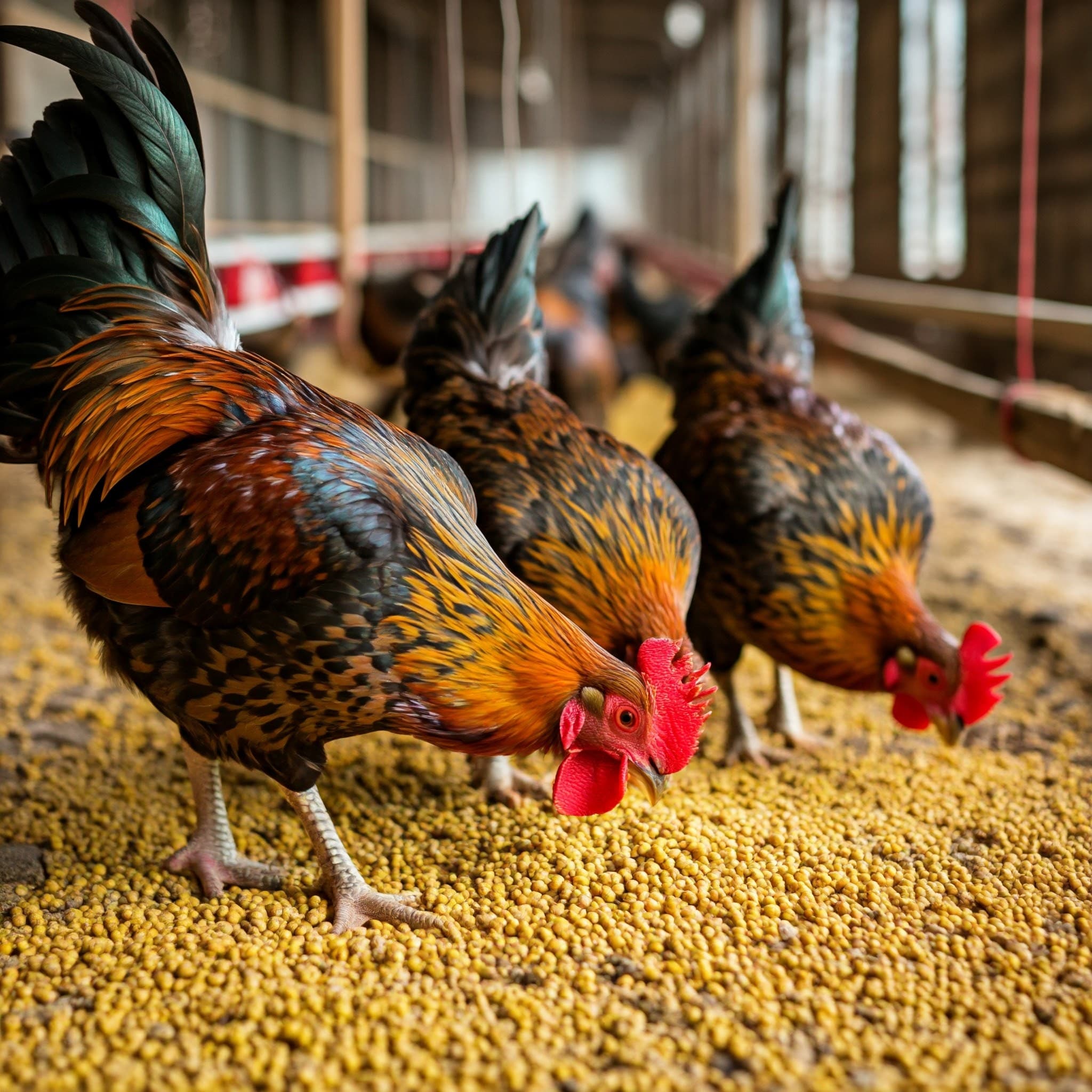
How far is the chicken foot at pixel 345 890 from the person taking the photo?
6.61 feet

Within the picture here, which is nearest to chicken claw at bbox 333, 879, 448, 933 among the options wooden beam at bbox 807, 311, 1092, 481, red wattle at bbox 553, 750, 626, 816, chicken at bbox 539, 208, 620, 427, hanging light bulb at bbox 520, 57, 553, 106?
red wattle at bbox 553, 750, 626, 816

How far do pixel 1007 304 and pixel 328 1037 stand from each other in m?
4.23

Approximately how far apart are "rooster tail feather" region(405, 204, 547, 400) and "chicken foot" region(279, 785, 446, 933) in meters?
1.25

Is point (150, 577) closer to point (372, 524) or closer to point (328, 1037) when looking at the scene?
point (372, 524)

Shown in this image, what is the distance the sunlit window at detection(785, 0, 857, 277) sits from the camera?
1015 cm

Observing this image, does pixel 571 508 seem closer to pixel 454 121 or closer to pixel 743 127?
pixel 454 121

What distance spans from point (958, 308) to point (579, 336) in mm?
2102

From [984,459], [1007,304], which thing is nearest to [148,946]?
[1007,304]

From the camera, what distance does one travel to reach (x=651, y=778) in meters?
1.95

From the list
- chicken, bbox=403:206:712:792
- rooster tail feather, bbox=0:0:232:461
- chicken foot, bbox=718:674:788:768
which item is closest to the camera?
rooster tail feather, bbox=0:0:232:461

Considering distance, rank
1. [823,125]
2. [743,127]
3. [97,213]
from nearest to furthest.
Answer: [97,213]
[743,127]
[823,125]

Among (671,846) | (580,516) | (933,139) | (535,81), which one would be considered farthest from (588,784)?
(535,81)

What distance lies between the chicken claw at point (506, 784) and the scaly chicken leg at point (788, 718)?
2.49 ft

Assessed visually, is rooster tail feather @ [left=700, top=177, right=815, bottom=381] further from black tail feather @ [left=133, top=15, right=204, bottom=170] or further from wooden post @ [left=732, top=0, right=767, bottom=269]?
wooden post @ [left=732, top=0, right=767, bottom=269]
